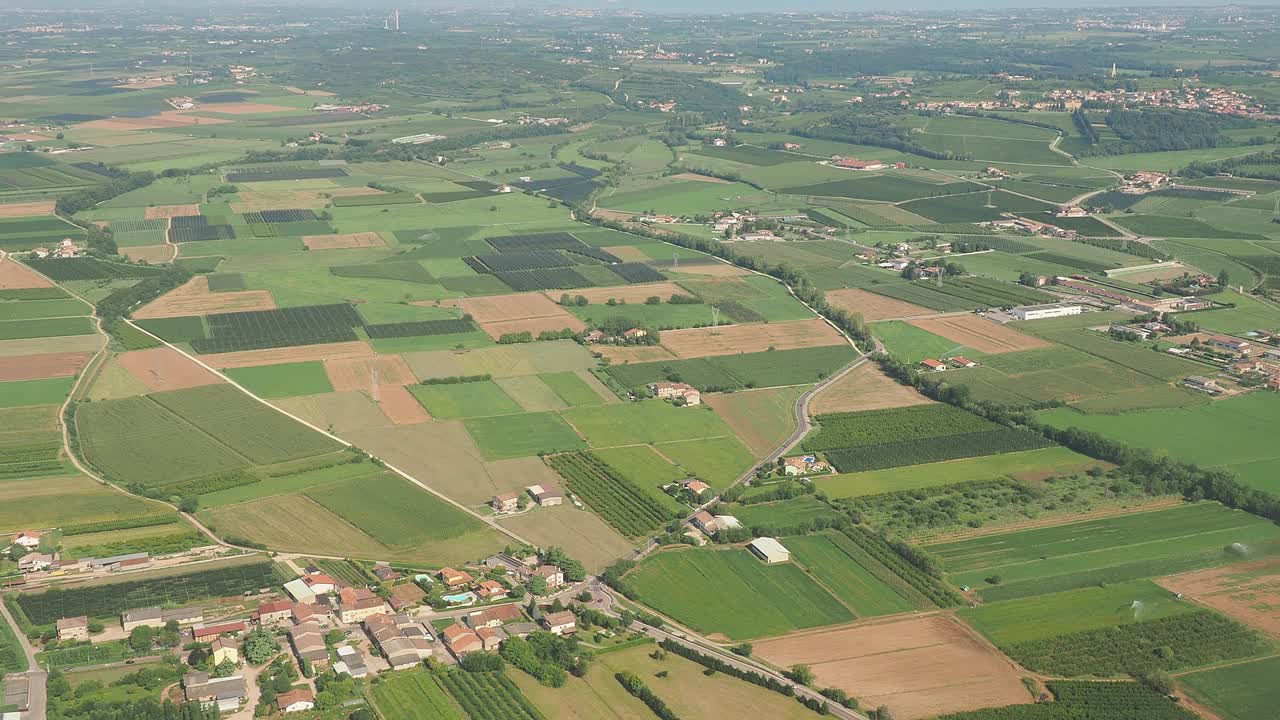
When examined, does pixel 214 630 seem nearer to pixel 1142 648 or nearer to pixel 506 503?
pixel 506 503

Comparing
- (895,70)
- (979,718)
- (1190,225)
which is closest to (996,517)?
(979,718)

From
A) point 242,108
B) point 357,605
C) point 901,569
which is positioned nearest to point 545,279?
point 901,569

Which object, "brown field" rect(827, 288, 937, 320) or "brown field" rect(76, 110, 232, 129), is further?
"brown field" rect(76, 110, 232, 129)

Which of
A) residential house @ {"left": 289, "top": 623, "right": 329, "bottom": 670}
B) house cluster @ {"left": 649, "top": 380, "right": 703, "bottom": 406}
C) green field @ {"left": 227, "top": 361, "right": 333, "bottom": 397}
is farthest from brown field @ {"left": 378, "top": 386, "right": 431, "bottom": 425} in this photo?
residential house @ {"left": 289, "top": 623, "right": 329, "bottom": 670}

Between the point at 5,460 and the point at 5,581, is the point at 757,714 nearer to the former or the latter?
the point at 5,581

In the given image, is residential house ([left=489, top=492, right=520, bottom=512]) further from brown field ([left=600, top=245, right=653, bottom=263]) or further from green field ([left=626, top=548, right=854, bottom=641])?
brown field ([left=600, top=245, right=653, bottom=263])
